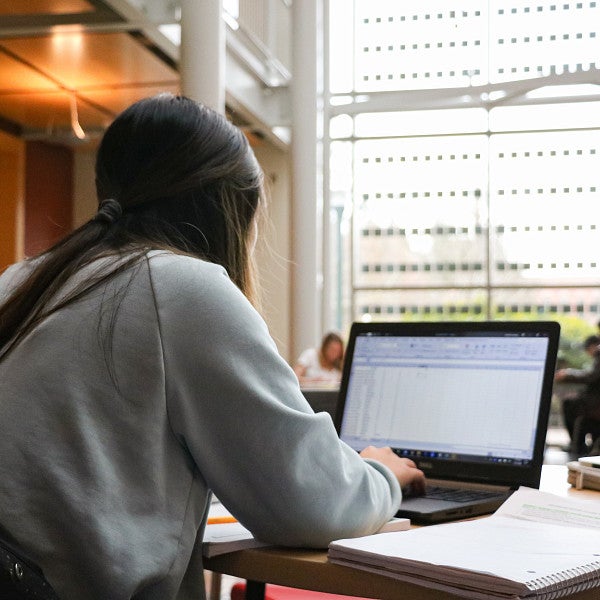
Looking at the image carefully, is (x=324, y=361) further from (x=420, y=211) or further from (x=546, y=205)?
(x=546, y=205)

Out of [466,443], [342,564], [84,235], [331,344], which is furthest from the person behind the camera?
[331,344]

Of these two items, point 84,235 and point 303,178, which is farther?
point 303,178

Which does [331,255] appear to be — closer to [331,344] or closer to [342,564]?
[331,344]

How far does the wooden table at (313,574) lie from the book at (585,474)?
0.73m

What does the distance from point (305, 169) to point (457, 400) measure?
738 centimetres

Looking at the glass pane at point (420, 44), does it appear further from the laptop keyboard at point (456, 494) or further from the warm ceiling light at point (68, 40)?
the laptop keyboard at point (456, 494)

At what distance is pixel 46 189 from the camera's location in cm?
1129

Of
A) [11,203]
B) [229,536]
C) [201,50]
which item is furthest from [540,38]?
[229,536]

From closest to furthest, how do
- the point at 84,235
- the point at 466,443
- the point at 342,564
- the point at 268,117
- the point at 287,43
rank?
the point at 342,564 → the point at 84,235 → the point at 466,443 → the point at 268,117 → the point at 287,43

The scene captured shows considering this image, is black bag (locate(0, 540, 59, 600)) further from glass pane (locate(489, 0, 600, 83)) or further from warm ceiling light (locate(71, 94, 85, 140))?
glass pane (locate(489, 0, 600, 83))

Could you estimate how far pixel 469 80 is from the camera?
1016 centimetres

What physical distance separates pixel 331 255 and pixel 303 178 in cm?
158

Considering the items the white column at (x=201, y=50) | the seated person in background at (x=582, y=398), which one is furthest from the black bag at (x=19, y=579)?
the seated person in background at (x=582, y=398)

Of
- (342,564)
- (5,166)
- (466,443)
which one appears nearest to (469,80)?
(5,166)
